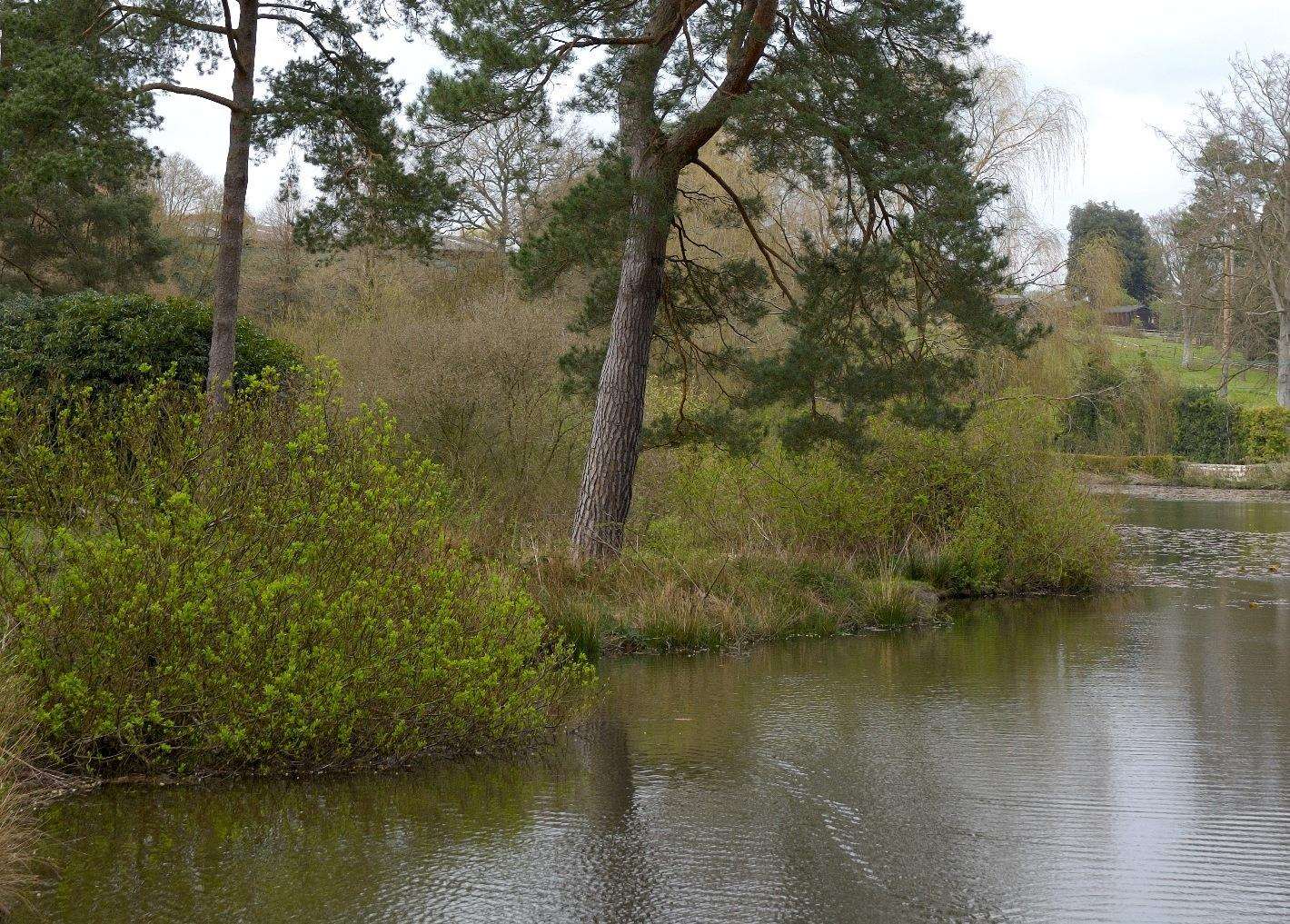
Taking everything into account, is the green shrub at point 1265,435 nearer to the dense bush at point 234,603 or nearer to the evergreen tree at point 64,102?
the evergreen tree at point 64,102

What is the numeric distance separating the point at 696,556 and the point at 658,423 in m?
1.75

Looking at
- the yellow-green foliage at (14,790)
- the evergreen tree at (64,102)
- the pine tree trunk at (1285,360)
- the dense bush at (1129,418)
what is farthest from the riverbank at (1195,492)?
the yellow-green foliage at (14,790)

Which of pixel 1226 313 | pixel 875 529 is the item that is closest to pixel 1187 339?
pixel 1226 313

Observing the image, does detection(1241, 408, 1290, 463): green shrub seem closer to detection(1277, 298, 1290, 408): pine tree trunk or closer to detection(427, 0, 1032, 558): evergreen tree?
detection(1277, 298, 1290, 408): pine tree trunk

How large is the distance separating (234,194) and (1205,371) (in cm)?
4615

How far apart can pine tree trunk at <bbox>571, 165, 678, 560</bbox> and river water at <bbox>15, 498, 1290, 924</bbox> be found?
3251 millimetres

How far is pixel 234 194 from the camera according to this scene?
12516mm

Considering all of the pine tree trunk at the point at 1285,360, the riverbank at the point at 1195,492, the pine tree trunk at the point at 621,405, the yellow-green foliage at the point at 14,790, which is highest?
the pine tree trunk at the point at 1285,360

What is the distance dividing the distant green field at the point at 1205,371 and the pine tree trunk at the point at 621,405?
98.5 ft

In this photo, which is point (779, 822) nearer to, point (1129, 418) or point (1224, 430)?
point (1129, 418)

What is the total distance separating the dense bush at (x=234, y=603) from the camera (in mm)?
5738

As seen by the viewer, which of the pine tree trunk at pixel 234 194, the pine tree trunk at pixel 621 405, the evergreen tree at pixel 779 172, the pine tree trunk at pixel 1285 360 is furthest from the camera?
the pine tree trunk at pixel 1285 360

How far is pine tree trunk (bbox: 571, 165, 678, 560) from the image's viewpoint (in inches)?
499

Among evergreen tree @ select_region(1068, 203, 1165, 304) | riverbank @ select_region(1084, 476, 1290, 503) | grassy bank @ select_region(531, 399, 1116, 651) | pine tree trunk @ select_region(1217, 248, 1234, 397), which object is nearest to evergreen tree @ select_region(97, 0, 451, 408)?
grassy bank @ select_region(531, 399, 1116, 651)
